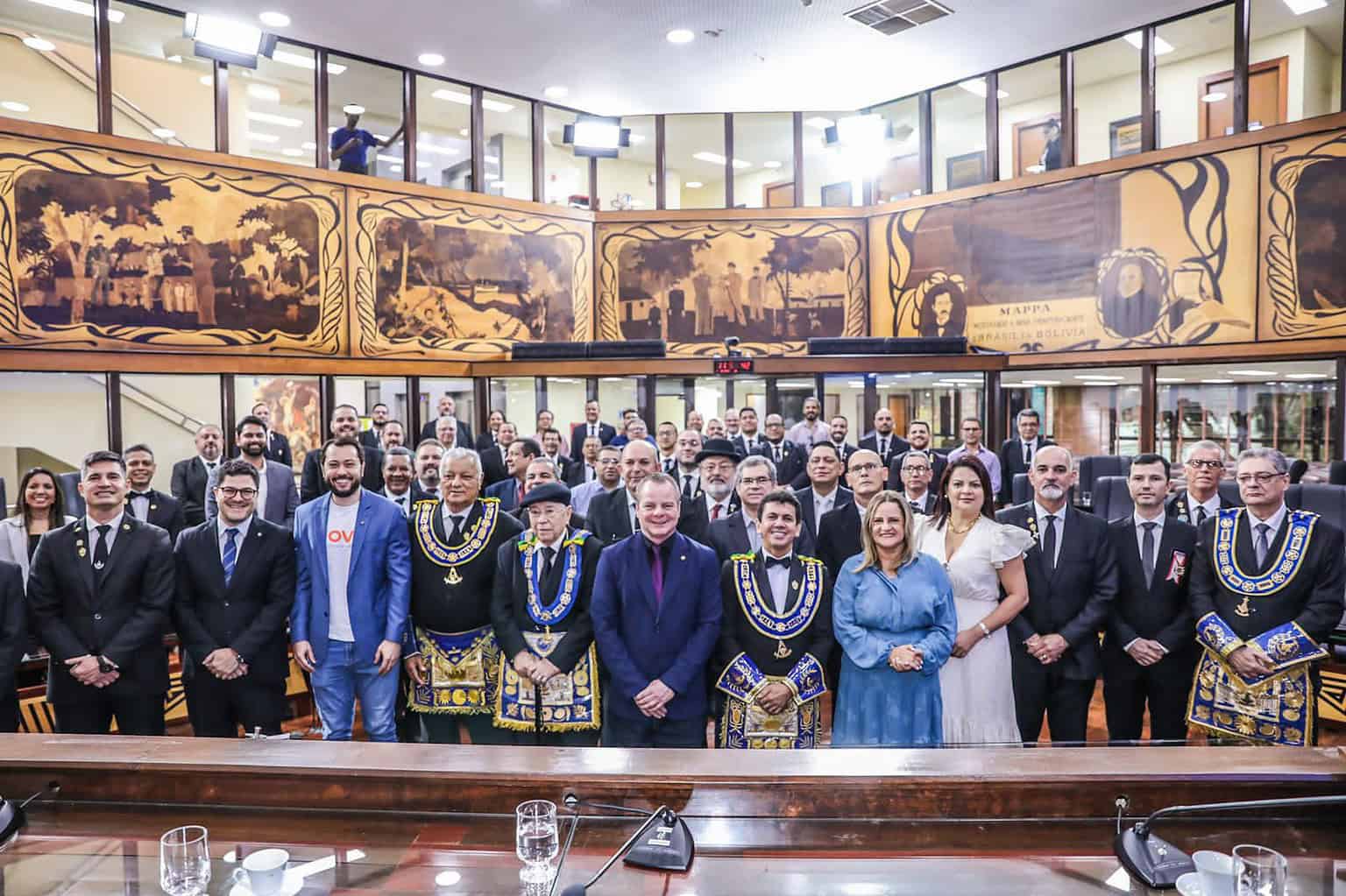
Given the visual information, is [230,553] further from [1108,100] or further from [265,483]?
[1108,100]

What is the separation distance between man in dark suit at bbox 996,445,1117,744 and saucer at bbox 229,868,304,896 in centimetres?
299

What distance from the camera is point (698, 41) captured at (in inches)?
389

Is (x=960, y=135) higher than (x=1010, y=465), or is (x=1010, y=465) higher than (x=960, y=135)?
(x=960, y=135)

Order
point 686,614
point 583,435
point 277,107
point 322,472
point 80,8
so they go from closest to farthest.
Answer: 1. point 686,614
2. point 322,472
3. point 80,8
4. point 583,435
5. point 277,107

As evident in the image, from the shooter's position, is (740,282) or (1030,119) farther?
(740,282)

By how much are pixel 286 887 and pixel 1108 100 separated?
11.1 metres

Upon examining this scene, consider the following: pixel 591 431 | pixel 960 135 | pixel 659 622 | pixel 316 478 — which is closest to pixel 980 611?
pixel 659 622

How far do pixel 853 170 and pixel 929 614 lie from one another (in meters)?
9.91

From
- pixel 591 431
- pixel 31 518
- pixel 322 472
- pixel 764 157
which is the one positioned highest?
pixel 764 157

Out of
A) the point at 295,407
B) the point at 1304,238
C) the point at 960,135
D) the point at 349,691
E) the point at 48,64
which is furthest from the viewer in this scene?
the point at 960,135

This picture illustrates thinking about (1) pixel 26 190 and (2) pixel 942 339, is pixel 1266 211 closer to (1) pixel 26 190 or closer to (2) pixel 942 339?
(2) pixel 942 339

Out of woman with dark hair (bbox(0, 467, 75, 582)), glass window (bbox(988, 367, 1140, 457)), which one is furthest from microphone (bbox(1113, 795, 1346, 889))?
glass window (bbox(988, 367, 1140, 457))

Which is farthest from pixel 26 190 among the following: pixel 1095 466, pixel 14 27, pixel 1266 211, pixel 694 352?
pixel 1266 211

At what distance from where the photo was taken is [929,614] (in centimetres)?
320
